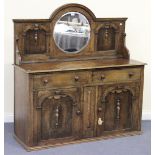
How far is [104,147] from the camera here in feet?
10.4

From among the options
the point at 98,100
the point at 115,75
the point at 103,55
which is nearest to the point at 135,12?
the point at 103,55

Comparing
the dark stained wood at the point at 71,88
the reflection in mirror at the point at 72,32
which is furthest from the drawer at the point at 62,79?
the reflection in mirror at the point at 72,32

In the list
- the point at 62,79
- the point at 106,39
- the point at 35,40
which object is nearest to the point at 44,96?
the point at 62,79

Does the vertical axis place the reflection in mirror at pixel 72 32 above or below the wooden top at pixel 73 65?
above

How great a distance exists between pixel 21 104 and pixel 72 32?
878mm

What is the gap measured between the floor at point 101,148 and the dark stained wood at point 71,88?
0.07m

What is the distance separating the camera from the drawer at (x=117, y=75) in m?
3.23

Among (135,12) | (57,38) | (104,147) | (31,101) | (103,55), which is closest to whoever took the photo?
(31,101)

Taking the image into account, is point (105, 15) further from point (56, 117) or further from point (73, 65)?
point (56, 117)

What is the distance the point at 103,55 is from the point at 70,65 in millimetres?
525

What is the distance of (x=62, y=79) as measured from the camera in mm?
3072

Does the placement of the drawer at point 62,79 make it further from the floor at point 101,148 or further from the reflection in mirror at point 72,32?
the floor at point 101,148

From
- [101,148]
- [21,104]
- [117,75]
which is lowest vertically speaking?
[101,148]

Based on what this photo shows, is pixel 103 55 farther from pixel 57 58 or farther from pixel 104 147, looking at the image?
pixel 104 147
